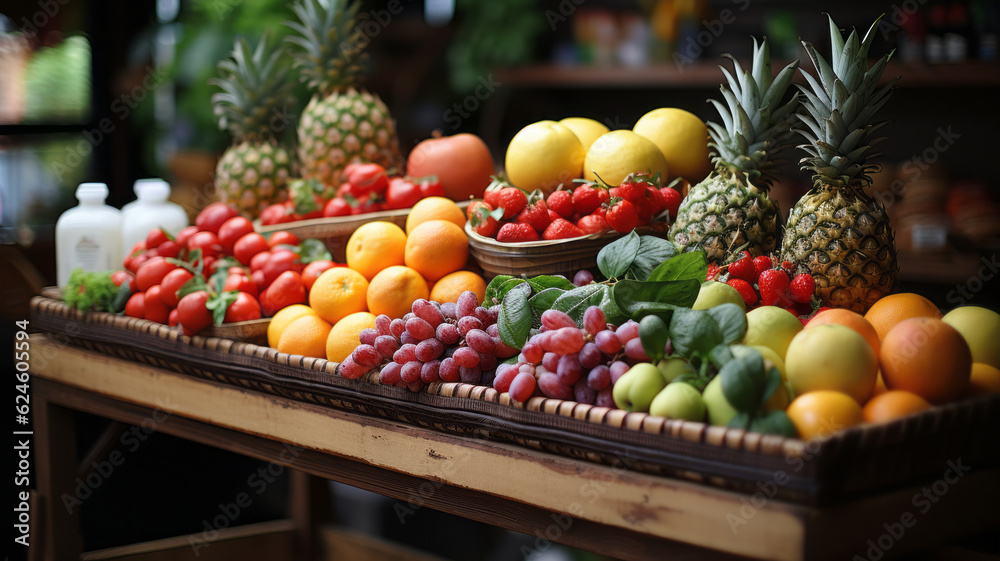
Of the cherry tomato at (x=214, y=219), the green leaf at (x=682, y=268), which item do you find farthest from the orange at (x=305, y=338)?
the green leaf at (x=682, y=268)

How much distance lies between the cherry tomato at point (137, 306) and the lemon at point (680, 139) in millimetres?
1180

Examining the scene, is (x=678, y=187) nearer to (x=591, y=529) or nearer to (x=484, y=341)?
(x=484, y=341)

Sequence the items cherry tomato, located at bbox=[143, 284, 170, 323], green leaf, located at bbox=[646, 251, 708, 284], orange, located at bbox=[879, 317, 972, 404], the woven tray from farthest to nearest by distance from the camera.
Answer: cherry tomato, located at bbox=[143, 284, 170, 323] < green leaf, located at bbox=[646, 251, 708, 284] < orange, located at bbox=[879, 317, 972, 404] < the woven tray

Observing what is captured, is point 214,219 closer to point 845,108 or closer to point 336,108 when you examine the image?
point 336,108

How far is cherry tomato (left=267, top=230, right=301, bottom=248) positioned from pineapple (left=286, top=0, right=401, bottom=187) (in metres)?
0.38

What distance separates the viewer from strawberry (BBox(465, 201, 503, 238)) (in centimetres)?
159

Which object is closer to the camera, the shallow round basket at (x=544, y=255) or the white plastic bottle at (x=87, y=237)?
the shallow round basket at (x=544, y=255)

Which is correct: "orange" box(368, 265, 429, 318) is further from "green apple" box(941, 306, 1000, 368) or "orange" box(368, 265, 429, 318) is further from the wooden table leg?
the wooden table leg

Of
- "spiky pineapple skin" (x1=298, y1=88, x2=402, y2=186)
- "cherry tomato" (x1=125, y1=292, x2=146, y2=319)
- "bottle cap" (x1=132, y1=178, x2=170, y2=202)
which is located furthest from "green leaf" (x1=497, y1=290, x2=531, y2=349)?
"bottle cap" (x1=132, y1=178, x2=170, y2=202)

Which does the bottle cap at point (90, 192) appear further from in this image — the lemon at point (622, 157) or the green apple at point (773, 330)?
the green apple at point (773, 330)

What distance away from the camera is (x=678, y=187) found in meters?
1.78

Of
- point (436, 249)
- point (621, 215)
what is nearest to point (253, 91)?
point (436, 249)

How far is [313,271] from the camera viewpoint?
1784mm

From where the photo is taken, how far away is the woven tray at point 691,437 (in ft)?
3.16
